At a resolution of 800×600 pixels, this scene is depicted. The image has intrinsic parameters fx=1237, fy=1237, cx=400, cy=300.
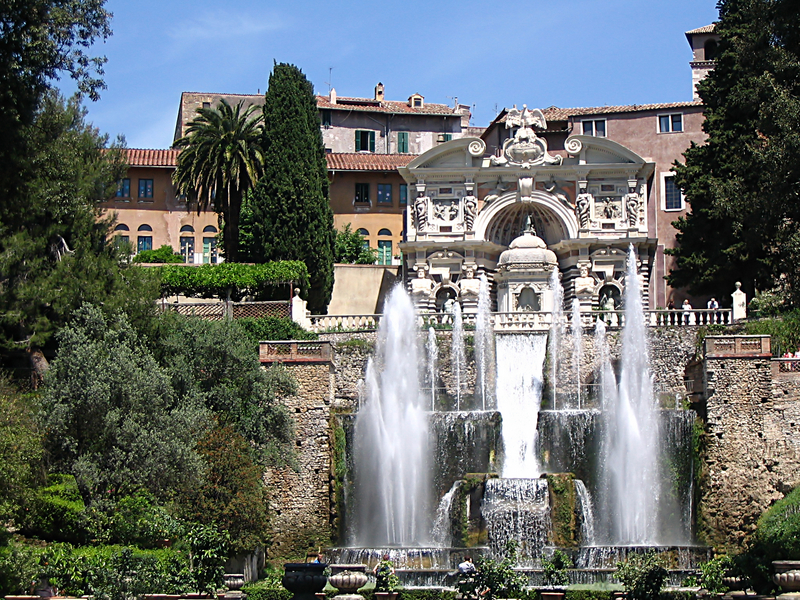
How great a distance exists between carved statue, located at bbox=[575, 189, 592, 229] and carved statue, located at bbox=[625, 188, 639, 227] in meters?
1.51

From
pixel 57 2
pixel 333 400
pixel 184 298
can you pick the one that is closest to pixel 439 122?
pixel 184 298

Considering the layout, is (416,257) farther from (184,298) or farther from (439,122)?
(439,122)

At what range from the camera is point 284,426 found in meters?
35.1

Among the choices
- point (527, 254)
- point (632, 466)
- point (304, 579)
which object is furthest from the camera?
point (527, 254)

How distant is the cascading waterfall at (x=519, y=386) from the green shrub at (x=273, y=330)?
6.36 meters

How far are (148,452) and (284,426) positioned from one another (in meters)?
Answer: 6.33

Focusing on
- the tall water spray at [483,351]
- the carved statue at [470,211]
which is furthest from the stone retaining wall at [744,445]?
the carved statue at [470,211]

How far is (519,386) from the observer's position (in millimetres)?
40562

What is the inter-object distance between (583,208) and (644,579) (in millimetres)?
26596

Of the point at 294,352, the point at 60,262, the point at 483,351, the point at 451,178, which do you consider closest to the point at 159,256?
the point at 451,178

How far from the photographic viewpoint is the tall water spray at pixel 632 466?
117 ft

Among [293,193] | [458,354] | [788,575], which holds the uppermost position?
[293,193]

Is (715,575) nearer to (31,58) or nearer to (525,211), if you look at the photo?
(31,58)

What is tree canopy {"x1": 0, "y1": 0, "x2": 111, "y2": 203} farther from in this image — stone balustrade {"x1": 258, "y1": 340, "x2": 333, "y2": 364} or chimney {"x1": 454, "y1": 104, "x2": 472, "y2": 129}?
chimney {"x1": 454, "y1": 104, "x2": 472, "y2": 129}
